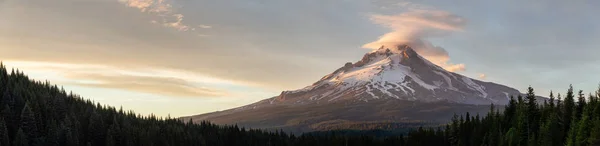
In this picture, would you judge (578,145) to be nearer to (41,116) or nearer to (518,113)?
(518,113)

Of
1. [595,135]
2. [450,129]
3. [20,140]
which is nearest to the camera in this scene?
[595,135]

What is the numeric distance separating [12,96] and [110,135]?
4875 centimetres

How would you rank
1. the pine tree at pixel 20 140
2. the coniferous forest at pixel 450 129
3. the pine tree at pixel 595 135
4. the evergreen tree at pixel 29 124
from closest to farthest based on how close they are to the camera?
1. the pine tree at pixel 595 135
2. the coniferous forest at pixel 450 129
3. the pine tree at pixel 20 140
4. the evergreen tree at pixel 29 124

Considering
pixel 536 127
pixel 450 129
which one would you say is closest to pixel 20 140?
pixel 450 129

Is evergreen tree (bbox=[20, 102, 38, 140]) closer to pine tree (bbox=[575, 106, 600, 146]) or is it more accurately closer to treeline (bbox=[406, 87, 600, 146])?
treeline (bbox=[406, 87, 600, 146])

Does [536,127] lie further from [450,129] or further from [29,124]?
[29,124]

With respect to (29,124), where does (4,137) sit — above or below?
below

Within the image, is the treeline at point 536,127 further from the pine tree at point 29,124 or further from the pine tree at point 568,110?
the pine tree at point 29,124

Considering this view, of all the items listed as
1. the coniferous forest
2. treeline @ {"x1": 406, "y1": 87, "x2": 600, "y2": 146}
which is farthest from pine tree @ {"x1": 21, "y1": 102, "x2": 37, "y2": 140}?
treeline @ {"x1": 406, "y1": 87, "x2": 600, "y2": 146}

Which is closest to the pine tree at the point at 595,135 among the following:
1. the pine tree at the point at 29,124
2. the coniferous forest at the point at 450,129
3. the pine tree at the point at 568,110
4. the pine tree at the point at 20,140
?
the coniferous forest at the point at 450,129

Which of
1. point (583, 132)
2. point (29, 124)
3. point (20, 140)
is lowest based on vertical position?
point (20, 140)

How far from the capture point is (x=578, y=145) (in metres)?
122

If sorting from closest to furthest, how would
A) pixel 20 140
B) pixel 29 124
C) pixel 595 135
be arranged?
pixel 595 135
pixel 20 140
pixel 29 124

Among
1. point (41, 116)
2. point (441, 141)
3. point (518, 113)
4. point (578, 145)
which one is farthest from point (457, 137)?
point (41, 116)
